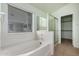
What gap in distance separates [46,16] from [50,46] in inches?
35.9

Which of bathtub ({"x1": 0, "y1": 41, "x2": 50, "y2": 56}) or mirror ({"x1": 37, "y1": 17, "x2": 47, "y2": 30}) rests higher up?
mirror ({"x1": 37, "y1": 17, "x2": 47, "y2": 30})

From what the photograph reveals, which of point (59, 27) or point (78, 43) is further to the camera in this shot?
point (78, 43)

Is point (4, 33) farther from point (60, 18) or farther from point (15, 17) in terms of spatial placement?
point (60, 18)

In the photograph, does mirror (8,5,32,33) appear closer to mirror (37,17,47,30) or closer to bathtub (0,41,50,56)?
mirror (37,17,47,30)

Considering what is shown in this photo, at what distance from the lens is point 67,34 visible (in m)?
3.27

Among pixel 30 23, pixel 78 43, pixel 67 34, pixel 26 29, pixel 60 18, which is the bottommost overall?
pixel 78 43

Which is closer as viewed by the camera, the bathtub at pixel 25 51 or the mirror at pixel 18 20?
the bathtub at pixel 25 51

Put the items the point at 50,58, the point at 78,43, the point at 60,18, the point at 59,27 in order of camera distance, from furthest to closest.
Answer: the point at 78,43 < the point at 59,27 < the point at 60,18 < the point at 50,58

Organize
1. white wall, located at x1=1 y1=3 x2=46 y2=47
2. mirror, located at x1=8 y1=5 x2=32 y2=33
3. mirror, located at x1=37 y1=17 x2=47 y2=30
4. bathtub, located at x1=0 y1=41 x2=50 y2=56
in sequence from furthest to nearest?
1. mirror, located at x1=37 y1=17 x2=47 y2=30
2. mirror, located at x1=8 y1=5 x2=32 y2=33
3. white wall, located at x1=1 y1=3 x2=46 y2=47
4. bathtub, located at x1=0 y1=41 x2=50 y2=56

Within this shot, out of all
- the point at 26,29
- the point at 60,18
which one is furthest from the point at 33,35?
the point at 60,18

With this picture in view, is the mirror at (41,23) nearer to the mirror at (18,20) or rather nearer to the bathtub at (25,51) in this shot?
the mirror at (18,20)

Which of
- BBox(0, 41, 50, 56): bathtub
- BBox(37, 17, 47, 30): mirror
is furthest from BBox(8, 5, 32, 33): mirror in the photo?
BBox(0, 41, 50, 56): bathtub

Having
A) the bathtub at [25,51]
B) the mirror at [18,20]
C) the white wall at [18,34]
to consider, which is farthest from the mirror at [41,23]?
the bathtub at [25,51]

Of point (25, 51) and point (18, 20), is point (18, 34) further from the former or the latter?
point (25, 51)
